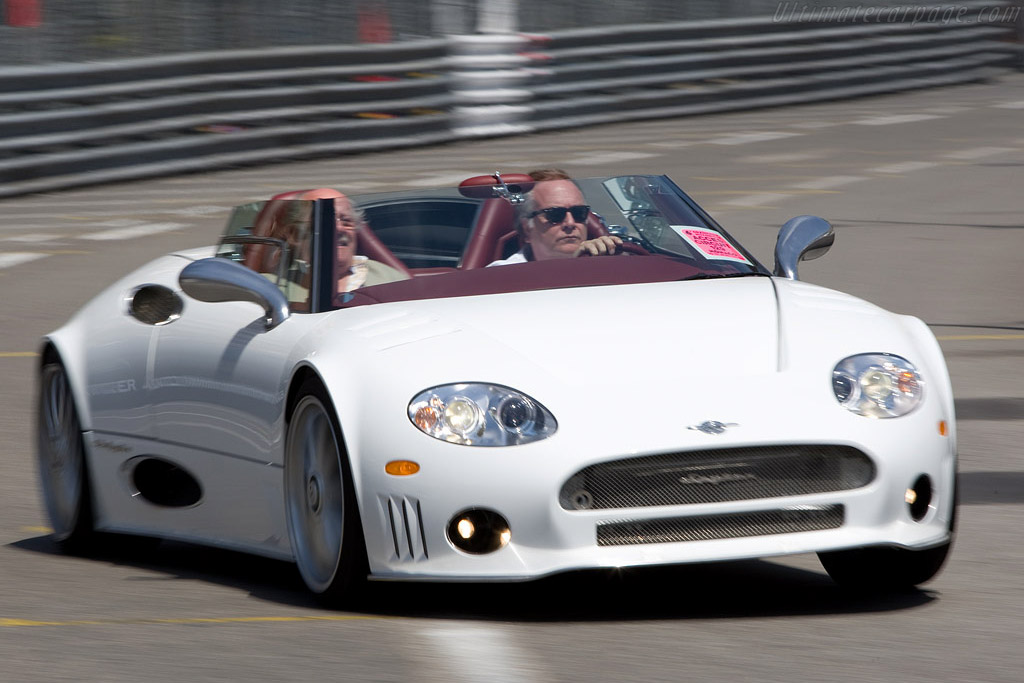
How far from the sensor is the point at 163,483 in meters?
6.10

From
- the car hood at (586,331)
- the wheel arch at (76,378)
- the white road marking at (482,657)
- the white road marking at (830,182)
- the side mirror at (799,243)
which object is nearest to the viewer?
the white road marking at (482,657)

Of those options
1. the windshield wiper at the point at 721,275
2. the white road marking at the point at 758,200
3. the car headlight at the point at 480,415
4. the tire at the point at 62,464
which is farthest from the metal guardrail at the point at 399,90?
the car headlight at the point at 480,415

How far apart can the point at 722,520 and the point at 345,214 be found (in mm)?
1723

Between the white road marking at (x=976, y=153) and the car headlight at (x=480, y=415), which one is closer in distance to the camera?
the car headlight at (x=480, y=415)

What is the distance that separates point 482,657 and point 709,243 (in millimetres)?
1956

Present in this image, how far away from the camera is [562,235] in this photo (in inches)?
235

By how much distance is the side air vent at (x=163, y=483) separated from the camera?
5957mm

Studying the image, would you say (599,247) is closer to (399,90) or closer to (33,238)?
(33,238)

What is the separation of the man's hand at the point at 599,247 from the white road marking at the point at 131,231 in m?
10.1

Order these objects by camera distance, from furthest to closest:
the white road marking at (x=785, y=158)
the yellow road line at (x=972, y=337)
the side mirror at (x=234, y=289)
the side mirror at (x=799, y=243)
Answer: the white road marking at (x=785, y=158), the yellow road line at (x=972, y=337), the side mirror at (x=799, y=243), the side mirror at (x=234, y=289)

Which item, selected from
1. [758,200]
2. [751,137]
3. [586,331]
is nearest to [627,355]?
[586,331]

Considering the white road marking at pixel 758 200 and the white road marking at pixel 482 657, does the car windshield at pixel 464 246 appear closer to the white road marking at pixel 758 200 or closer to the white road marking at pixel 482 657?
the white road marking at pixel 482 657

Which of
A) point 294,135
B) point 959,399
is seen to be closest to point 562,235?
point 959,399

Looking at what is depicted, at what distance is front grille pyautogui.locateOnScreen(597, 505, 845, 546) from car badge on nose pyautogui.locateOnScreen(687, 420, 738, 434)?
214mm
